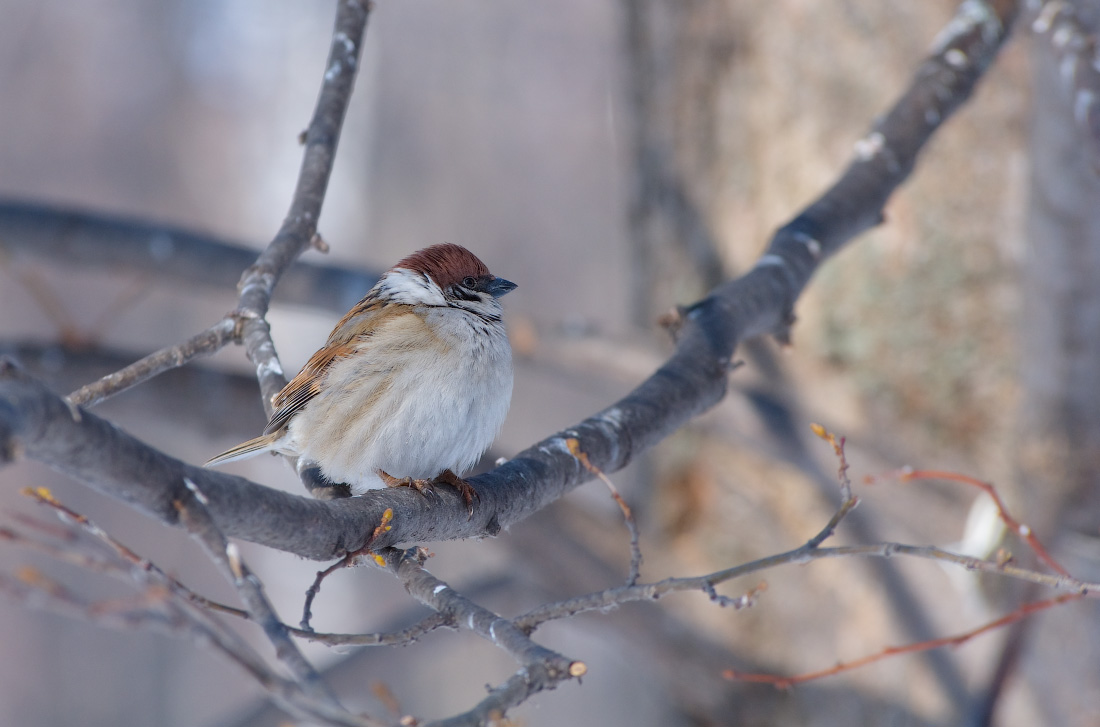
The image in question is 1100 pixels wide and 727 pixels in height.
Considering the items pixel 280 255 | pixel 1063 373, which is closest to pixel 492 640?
pixel 280 255

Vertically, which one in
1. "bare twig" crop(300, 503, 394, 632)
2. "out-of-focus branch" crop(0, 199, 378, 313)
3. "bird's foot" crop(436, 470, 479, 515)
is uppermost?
"out-of-focus branch" crop(0, 199, 378, 313)

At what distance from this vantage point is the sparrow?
249 cm

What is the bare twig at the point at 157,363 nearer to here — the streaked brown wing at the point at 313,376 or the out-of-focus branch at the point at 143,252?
the streaked brown wing at the point at 313,376

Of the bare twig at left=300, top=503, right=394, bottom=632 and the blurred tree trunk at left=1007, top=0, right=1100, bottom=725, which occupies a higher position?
the blurred tree trunk at left=1007, top=0, right=1100, bottom=725

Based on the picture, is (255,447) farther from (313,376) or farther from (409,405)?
(409,405)

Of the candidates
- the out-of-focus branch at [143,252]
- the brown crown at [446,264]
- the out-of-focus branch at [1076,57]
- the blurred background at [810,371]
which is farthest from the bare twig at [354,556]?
the out-of-focus branch at [143,252]

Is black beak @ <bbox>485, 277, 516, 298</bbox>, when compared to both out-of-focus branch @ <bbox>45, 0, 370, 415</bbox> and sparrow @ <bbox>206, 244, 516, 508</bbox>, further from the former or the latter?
out-of-focus branch @ <bbox>45, 0, 370, 415</bbox>

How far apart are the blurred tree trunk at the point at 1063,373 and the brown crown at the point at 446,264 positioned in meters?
1.93

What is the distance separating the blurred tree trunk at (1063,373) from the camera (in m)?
3.00

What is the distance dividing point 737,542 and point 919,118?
7.70 ft

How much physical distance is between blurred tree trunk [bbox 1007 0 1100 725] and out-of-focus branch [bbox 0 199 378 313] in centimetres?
287

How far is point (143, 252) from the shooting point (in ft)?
13.9

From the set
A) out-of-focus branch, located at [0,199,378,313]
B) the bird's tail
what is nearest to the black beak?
the bird's tail

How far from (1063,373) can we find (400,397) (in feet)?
7.40
